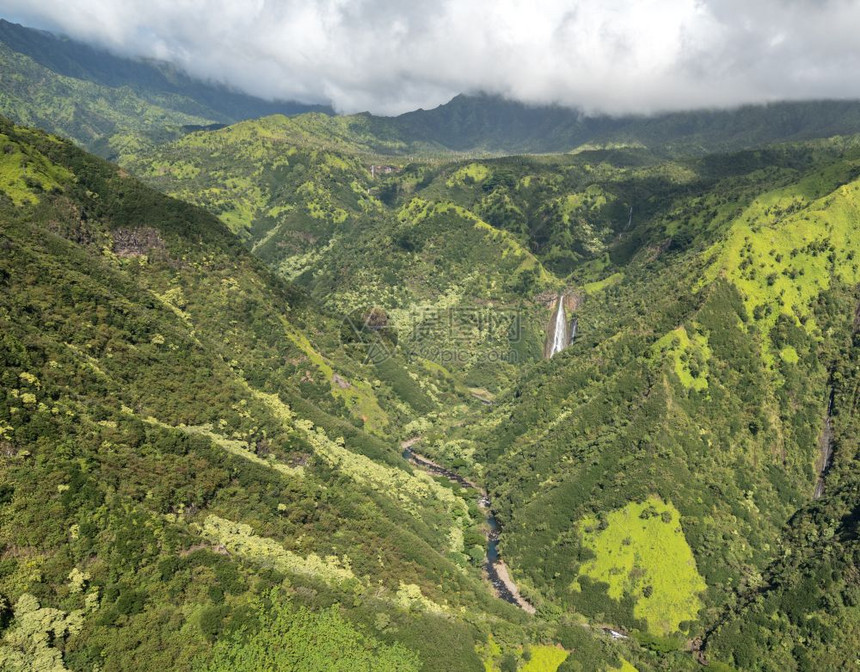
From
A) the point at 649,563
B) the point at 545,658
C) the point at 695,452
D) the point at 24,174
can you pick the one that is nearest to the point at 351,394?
the point at 649,563

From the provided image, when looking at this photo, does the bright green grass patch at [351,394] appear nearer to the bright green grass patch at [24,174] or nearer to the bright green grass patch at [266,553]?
the bright green grass patch at [24,174]

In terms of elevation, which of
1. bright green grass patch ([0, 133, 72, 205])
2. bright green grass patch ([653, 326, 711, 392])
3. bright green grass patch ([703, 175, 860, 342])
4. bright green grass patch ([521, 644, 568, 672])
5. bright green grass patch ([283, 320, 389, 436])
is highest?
bright green grass patch ([703, 175, 860, 342])

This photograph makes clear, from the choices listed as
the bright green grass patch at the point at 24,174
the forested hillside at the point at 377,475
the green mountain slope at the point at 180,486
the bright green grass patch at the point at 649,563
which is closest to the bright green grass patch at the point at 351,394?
the forested hillside at the point at 377,475

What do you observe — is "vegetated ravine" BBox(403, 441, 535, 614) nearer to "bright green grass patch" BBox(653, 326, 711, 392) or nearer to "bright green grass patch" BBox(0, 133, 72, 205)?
"bright green grass patch" BBox(653, 326, 711, 392)

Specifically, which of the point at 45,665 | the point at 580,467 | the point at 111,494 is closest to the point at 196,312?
the point at 111,494

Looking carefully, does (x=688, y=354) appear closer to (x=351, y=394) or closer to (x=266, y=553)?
(x=351, y=394)

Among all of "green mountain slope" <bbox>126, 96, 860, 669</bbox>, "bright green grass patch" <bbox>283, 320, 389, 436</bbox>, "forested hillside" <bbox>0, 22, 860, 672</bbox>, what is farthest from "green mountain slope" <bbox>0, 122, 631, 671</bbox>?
"green mountain slope" <bbox>126, 96, 860, 669</bbox>
